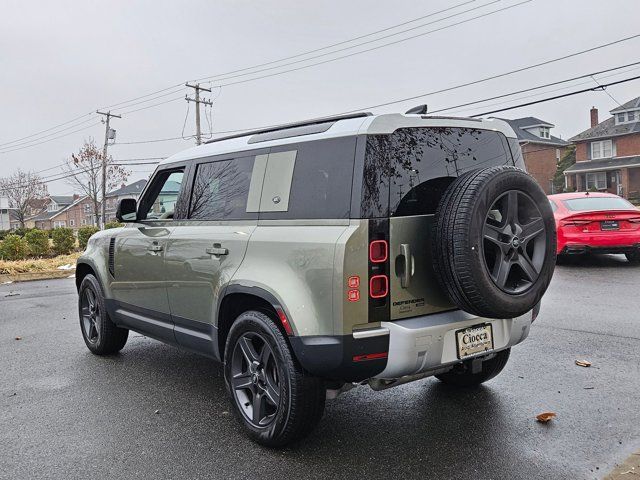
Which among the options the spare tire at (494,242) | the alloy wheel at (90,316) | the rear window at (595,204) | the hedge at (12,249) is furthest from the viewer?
the hedge at (12,249)

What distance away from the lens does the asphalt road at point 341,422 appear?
10.5 ft

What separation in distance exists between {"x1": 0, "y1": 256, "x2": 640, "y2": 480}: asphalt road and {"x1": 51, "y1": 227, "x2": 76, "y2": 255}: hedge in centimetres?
1359

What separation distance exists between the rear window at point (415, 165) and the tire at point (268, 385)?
39.3 inches

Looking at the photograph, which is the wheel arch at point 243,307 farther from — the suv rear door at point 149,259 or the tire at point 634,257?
the tire at point 634,257

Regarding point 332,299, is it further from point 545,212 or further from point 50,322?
point 50,322

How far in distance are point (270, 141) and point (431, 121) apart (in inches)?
Result: 42.7

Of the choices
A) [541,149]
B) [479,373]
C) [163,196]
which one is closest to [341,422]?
[479,373]

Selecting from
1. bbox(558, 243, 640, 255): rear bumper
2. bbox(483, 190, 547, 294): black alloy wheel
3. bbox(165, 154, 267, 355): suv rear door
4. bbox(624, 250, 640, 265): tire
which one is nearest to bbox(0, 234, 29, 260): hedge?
bbox(165, 154, 267, 355): suv rear door

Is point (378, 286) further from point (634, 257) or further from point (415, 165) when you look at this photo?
point (634, 257)

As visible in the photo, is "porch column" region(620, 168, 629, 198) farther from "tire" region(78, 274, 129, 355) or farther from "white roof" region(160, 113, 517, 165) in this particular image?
"tire" region(78, 274, 129, 355)

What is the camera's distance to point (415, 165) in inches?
129

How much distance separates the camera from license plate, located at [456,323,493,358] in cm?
329

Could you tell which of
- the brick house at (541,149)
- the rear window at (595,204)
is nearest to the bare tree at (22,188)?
the brick house at (541,149)

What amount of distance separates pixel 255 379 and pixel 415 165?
1.69 meters
